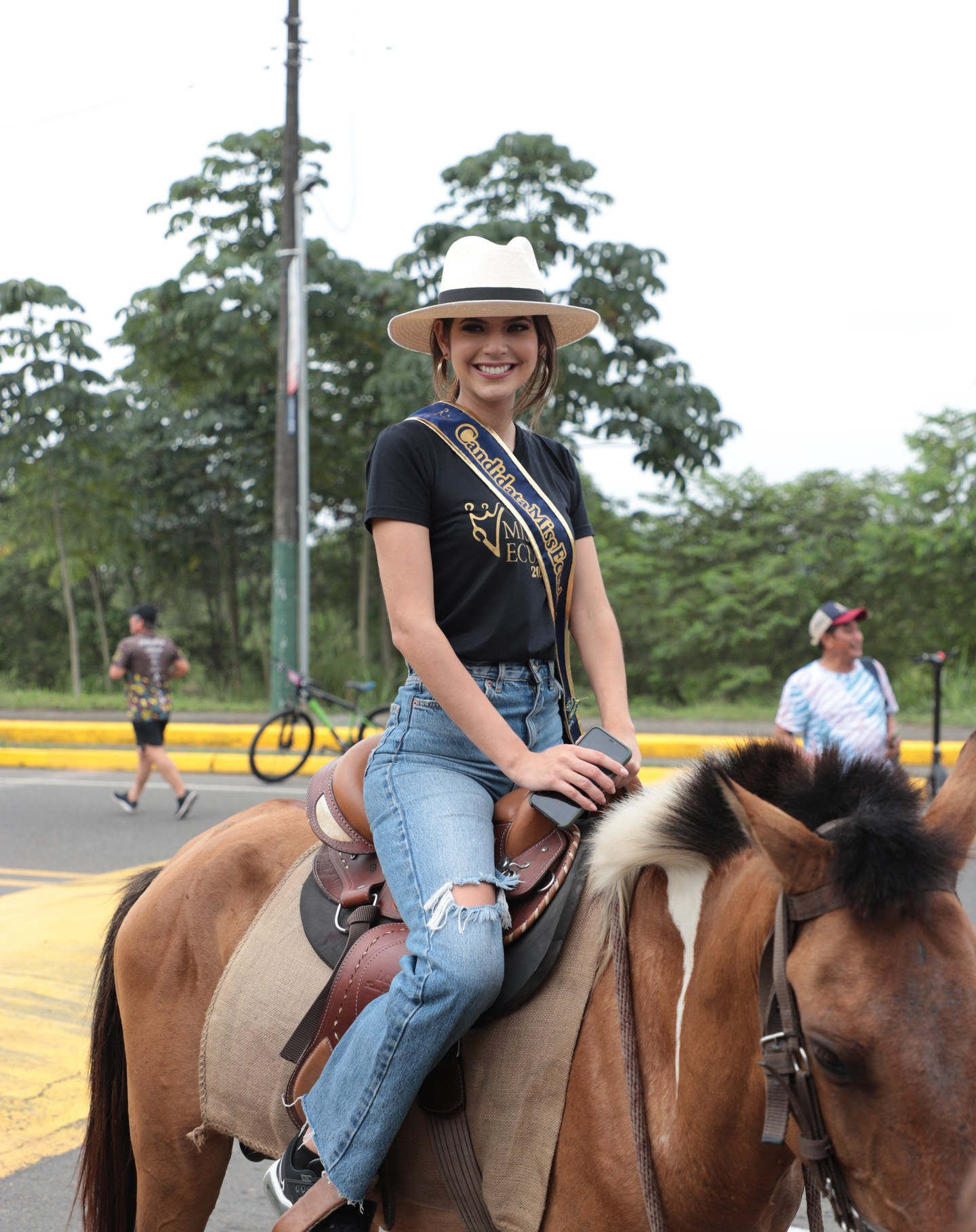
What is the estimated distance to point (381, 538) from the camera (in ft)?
Answer: 7.24

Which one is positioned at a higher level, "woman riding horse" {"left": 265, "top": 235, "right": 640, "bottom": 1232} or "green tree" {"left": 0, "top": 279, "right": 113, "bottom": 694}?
"green tree" {"left": 0, "top": 279, "right": 113, "bottom": 694}

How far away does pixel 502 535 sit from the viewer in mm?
2240

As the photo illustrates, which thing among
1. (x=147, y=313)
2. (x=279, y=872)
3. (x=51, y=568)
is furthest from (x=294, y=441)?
(x=279, y=872)

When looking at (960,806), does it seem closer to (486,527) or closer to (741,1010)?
(741,1010)

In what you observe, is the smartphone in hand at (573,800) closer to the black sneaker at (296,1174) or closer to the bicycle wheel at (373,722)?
the black sneaker at (296,1174)

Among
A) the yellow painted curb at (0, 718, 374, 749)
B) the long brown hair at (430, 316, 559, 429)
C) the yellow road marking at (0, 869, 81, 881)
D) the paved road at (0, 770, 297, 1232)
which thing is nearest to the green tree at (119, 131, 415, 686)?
the yellow painted curb at (0, 718, 374, 749)

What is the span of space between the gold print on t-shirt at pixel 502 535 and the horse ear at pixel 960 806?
901 millimetres

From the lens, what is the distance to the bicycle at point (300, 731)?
41.5 ft

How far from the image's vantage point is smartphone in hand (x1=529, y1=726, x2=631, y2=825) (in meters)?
2.05

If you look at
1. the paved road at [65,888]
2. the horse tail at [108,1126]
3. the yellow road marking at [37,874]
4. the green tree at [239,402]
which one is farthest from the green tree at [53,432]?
the horse tail at [108,1126]

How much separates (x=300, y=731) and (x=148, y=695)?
2916 millimetres

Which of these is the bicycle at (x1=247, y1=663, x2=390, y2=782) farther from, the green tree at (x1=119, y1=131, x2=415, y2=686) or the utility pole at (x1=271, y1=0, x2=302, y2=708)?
the green tree at (x1=119, y1=131, x2=415, y2=686)

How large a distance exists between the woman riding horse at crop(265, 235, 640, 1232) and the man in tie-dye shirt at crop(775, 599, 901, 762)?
14.8 ft

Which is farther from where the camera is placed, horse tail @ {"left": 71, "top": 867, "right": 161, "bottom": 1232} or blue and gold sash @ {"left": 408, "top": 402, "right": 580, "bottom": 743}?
horse tail @ {"left": 71, "top": 867, "right": 161, "bottom": 1232}
